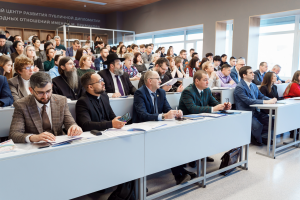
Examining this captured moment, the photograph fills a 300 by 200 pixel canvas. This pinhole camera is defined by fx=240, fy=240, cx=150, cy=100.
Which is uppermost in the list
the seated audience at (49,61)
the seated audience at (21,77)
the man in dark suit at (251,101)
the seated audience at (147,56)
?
the seated audience at (147,56)

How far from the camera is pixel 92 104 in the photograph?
248 cm

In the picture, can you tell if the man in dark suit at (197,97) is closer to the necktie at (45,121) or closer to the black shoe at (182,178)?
the black shoe at (182,178)

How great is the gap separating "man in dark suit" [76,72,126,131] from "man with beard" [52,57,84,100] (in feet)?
2.85

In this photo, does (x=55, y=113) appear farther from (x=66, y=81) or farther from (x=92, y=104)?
(x=66, y=81)

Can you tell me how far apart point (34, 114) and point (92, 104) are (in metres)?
0.60

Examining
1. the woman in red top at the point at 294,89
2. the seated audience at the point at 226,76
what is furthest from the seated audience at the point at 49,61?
the woman in red top at the point at 294,89

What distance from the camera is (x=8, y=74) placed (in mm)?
3523

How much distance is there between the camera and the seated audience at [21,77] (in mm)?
2896

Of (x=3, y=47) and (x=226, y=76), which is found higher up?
(x=3, y=47)

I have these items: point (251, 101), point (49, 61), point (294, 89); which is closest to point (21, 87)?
point (49, 61)

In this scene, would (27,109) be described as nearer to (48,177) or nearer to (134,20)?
(48,177)

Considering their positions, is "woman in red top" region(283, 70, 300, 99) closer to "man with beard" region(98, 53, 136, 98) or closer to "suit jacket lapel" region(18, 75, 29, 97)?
"man with beard" region(98, 53, 136, 98)

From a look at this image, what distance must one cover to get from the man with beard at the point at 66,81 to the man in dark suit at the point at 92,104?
87cm

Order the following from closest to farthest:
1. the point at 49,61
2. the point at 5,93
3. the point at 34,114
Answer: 1. the point at 34,114
2. the point at 5,93
3. the point at 49,61
